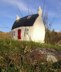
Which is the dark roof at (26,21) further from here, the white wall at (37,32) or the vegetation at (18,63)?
the vegetation at (18,63)

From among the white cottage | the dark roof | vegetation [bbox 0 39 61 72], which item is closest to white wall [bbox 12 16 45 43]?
the white cottage

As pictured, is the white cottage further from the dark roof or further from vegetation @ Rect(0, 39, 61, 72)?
vegetation @ Rect(0, 39, 61, 72)

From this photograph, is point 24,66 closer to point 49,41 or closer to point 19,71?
point 19,71

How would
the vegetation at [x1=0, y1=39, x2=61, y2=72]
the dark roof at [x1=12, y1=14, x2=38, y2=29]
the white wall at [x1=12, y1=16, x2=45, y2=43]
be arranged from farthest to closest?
1. the dark roof at [x1=12, y1=14, x2=38, y2=29]
2. the white wall at [x1=12, y1=16, x2=45, y2=43]
3. the vegetation at [x1=0, y1=39, x2=61, y2=72]

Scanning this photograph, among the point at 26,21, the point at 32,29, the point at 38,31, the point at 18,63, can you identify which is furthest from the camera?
the point at 26,21

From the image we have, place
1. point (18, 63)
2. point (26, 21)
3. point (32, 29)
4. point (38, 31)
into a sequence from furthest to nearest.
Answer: point (26, 21), point (38, 31), point (32, 29), point (18, 63)

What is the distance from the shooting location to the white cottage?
32.2 ft

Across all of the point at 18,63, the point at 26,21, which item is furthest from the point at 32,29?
the point at 18,63

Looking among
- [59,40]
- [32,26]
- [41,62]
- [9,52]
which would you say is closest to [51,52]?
[41,62]

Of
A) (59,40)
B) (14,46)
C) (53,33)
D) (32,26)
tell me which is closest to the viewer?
(14,46)

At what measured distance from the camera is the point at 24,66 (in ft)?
20.0

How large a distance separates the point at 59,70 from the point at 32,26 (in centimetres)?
416

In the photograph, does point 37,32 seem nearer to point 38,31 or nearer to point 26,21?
point 38,31

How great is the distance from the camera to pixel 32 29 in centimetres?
1000
